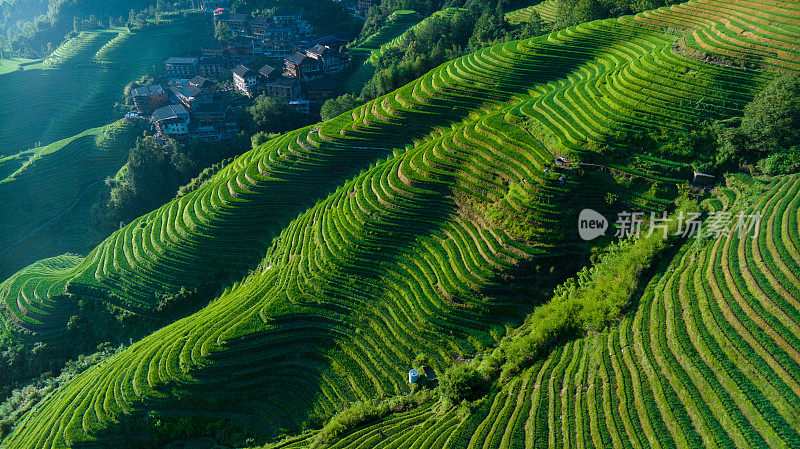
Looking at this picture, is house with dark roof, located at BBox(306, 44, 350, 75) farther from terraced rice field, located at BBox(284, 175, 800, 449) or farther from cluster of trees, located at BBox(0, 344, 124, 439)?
terraced rice field, located at BBox(284, 175, 800, 449)

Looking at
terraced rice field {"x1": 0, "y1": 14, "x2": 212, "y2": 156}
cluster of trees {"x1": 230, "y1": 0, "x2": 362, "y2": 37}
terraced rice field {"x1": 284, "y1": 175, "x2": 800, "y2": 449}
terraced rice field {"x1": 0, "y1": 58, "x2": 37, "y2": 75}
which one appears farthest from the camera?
cluster of trees {"x1": 230, "y1": 0, "x2": 362, "y2": 37}

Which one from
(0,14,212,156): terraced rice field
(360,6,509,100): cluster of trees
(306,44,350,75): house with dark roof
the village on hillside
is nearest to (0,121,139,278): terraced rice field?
the village on hillside

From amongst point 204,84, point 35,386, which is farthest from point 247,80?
point 35,386

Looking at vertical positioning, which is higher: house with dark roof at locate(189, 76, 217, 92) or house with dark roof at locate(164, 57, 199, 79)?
house with dark roof at locate(164, 57, 199, 79)

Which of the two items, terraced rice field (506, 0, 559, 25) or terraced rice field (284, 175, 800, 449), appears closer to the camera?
terraced rice field (284, 175, 800, 449)

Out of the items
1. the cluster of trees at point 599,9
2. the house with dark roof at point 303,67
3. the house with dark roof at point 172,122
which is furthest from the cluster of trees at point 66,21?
the cluster of trees at point 599,9

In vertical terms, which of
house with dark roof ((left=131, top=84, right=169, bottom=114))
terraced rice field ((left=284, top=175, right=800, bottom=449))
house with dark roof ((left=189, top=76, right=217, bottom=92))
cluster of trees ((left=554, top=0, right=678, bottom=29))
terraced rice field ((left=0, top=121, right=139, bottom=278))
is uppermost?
cluster of trees ((left=554, top=0, right=678, bottom=29))
